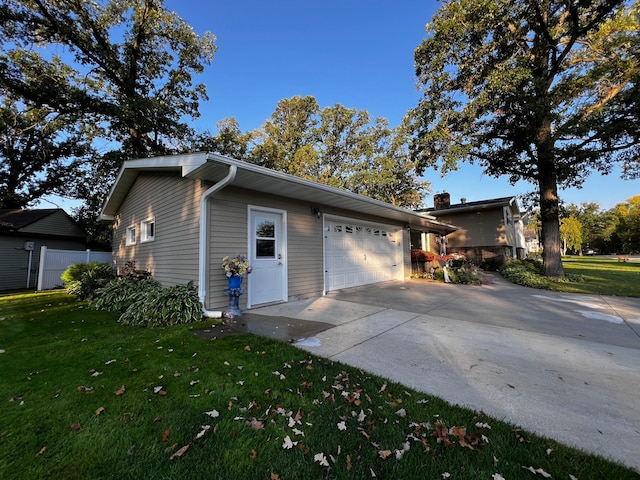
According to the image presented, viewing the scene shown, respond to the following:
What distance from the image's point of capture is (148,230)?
7969 mm

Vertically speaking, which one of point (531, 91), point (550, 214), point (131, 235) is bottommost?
point (131, 235)

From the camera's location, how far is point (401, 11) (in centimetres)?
923

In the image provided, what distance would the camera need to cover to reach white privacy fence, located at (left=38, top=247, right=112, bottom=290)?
1054 cm

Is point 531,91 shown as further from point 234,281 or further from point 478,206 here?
point 234,281

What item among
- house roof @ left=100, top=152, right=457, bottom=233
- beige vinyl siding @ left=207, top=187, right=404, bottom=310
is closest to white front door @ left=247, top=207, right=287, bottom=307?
beige vinyl siding @ left=207, top=187, right=404, bottom=310

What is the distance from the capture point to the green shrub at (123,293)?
241 inches

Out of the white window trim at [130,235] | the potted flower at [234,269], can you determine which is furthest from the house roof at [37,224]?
the potted flower at [234,269]

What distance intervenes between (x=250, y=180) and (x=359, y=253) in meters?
5.19

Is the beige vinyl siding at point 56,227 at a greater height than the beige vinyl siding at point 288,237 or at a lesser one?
greater

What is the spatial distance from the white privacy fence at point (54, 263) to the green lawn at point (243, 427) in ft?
33.2

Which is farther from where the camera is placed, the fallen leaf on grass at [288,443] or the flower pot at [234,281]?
the flower pot at [234,281]

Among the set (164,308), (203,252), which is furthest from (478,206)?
(164,308)

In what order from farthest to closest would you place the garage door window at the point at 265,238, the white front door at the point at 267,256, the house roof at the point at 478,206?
the house roof at the point at 478,206, the garage door window at the point at 265,238, the white front door at the point at 267,256

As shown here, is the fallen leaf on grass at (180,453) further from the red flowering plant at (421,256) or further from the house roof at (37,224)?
the house roof at (37,224)
